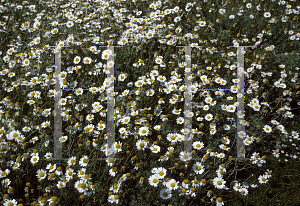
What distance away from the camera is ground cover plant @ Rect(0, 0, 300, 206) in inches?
98.1

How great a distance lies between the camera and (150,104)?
3404 millimetres

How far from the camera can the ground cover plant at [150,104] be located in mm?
2492

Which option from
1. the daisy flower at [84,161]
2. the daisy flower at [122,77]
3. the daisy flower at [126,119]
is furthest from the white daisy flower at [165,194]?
the daisy flower at [122,77]

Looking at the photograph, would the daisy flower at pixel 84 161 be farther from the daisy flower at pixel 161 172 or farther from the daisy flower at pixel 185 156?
the daisy flower at pixel 185 156

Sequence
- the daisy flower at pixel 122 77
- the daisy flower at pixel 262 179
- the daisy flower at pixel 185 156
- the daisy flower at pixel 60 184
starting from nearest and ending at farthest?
the daisy flower at pixel 60 184, the daisy flower at pixel 185 156, the daisy flower at pixel 262 179, the daisy flower at pixel 122 77

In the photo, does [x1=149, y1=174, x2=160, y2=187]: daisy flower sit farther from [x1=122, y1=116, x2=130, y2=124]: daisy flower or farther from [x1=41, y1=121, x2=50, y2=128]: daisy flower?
[x1=41, y1=121, x2=50, y2=128]: daisy flower

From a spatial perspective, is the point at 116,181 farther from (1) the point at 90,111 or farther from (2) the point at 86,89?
(2) the point at 86,89

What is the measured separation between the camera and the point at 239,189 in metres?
2.66

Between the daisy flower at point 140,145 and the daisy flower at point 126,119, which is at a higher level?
the daisy flower at point 126,119

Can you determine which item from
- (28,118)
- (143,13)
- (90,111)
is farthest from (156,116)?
(143,13)

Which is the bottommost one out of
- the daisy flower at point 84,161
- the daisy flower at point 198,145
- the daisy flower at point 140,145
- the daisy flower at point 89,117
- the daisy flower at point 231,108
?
the daisy flower at point 84,161

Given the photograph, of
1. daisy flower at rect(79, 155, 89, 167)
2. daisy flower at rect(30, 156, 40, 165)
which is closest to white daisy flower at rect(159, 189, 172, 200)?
daisy flower at rect(79, 155, 89, 167)

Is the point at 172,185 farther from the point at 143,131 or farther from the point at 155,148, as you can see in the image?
the point at 143,131

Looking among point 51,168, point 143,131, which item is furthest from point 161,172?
point 51,168
